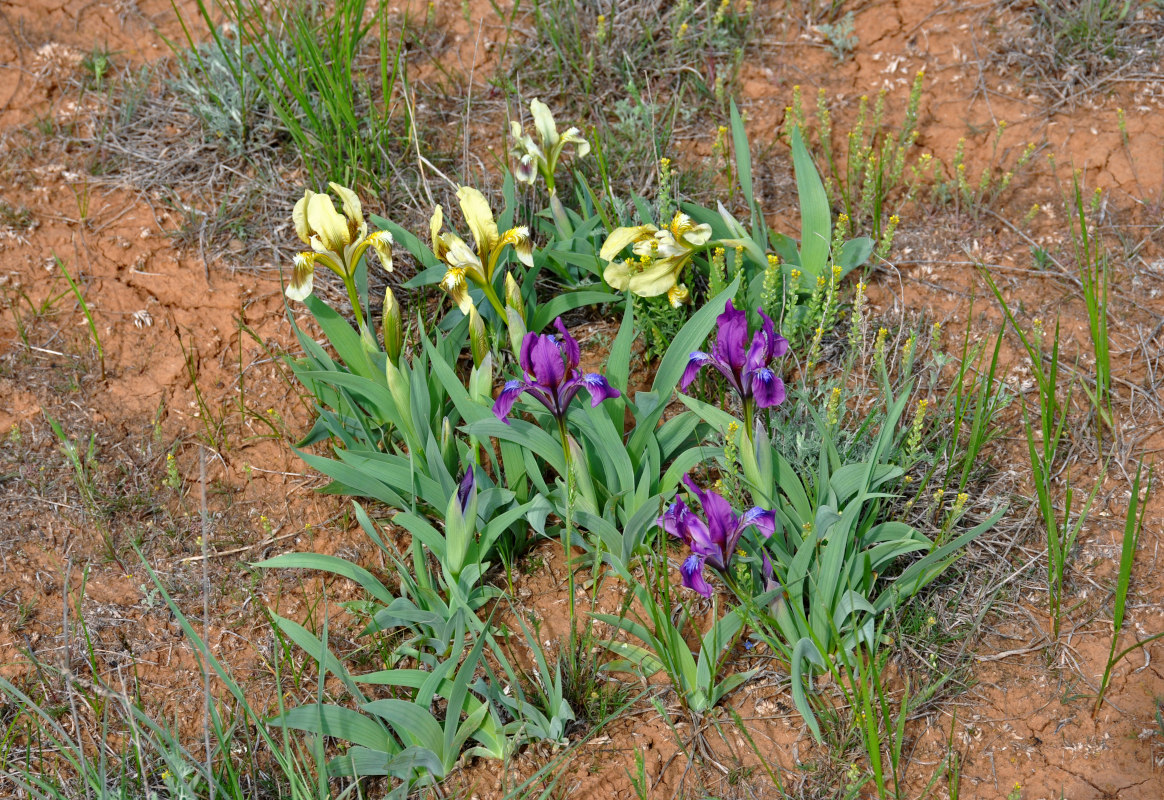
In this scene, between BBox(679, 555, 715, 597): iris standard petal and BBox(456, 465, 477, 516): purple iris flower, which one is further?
BBox(456, 465, 477, 516): purple iris flower

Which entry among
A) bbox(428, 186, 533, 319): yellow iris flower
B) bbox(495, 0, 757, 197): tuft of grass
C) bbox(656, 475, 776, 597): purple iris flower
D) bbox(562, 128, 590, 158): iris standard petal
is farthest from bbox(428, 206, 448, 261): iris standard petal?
bbox(495, 0, 757, 197): tuft of grass

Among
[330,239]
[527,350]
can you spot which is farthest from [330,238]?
[527,350]

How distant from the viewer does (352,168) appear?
10.4 ft

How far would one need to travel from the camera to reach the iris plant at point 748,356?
2.01 metres

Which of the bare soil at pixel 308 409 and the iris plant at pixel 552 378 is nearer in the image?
the iris plant at pixel 552 378

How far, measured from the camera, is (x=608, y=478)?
94.0 inches

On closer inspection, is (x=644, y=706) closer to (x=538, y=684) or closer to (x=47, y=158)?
(x=538, y=684)

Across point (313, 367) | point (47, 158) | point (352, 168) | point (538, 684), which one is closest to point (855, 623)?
point (538, 684)

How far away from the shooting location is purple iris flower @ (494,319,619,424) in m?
2.08

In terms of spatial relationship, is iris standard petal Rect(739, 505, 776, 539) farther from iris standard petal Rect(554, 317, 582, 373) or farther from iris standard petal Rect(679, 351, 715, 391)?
iris standard petal Rect(554, 317, 582, 373)

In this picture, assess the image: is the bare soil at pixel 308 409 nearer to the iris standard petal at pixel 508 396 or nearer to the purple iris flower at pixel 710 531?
the purple iris flower at pixel 710 531

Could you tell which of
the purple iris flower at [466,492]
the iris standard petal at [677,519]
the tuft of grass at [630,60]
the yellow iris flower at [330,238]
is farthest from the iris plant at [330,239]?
the tuft of grass at [630,60]

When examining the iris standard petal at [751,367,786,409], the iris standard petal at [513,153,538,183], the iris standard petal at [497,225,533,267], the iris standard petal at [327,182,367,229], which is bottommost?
the iris standard petal at [751,367,786,409]

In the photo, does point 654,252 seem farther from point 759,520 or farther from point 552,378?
point 759,520
